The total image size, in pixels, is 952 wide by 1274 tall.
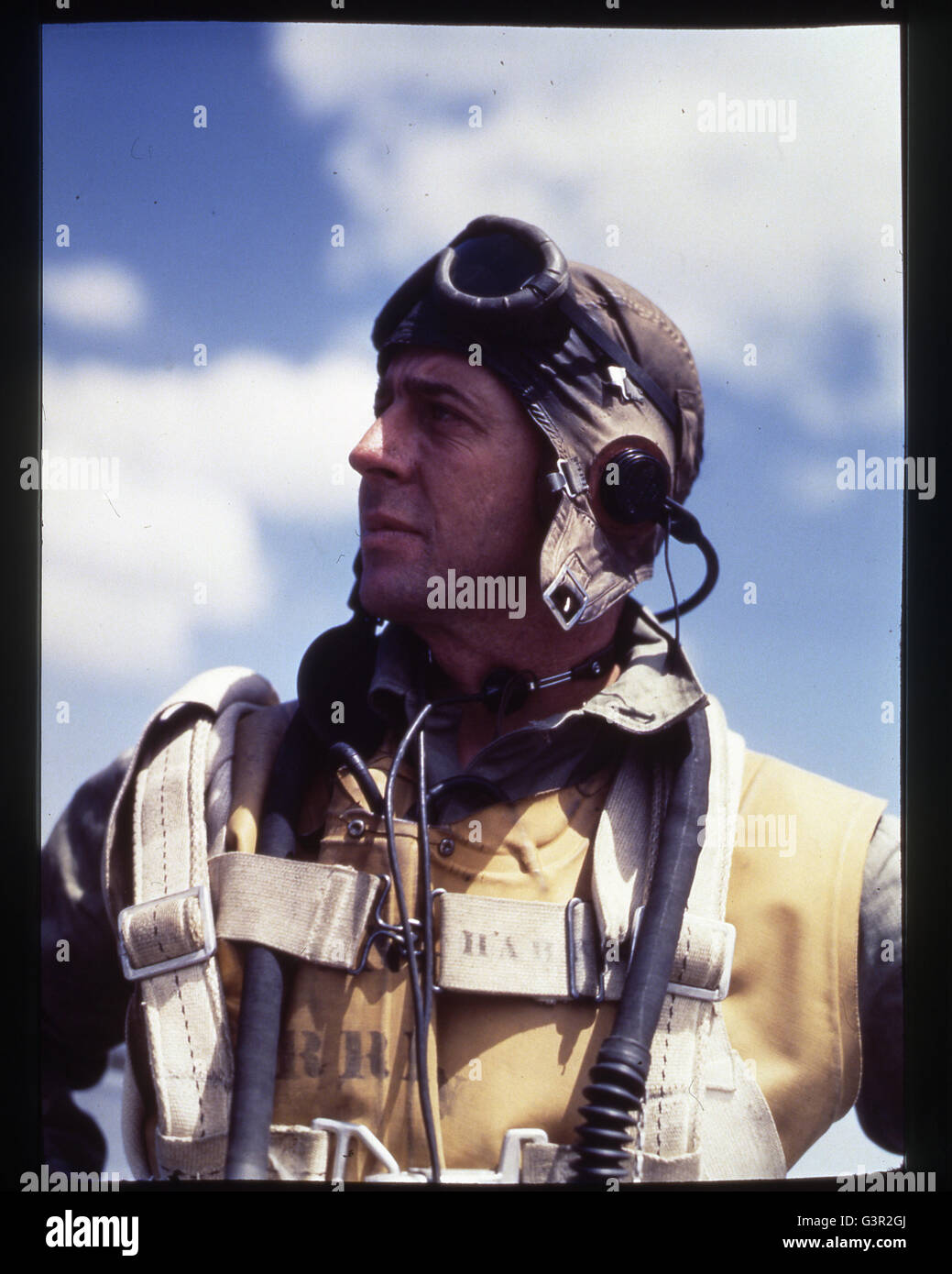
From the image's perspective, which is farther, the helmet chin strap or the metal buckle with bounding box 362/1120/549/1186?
the helmet chin strap

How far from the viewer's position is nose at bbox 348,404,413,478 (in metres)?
2.81

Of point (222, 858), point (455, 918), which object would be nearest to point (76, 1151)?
point (222, 858)

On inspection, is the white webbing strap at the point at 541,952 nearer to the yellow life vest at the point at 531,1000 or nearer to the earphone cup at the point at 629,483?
the yellow life vest at the point at 531,1000

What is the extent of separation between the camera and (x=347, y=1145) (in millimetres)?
2539

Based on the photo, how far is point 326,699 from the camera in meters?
2.85

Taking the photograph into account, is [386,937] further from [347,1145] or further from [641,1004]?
[641,1004]

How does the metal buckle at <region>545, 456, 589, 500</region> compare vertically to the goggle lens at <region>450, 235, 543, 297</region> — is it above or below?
below

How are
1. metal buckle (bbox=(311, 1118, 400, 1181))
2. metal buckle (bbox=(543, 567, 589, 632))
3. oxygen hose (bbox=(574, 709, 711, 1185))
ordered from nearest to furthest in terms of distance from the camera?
oxygen hose (bbox=(574, 709, 711, 1185))
metal buckle (bbox=(311, 1118, 400, 1181))
metal buckle (bbox=(543, 567, 589, 632))

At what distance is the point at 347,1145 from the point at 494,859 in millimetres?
620

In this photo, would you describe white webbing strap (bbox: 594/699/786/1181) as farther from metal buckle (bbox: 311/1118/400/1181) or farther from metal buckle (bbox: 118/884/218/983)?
metal buckle (bbox: 118/884/218/983)

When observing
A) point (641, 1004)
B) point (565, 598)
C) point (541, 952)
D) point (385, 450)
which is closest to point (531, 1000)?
point (541, 952)

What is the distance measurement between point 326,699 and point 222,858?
41 cm

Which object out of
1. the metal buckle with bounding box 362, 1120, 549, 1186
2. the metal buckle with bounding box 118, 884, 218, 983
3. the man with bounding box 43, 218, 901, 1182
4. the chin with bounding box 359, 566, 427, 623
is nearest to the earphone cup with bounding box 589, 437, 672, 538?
the man with bounding box 43, 218, 901, 1182

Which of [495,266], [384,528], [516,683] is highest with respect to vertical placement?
[495,266]
